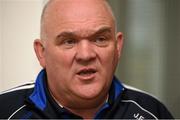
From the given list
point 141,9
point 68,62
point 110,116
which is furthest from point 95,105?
point 141,9

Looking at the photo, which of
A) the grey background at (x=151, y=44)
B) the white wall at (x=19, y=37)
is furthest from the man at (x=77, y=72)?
the grey background at (x=151, y=44)

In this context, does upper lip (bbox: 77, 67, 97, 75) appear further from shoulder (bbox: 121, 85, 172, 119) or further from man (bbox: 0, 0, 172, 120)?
shoulder (bbox: 121, 85, 172, 119)

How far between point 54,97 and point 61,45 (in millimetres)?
231

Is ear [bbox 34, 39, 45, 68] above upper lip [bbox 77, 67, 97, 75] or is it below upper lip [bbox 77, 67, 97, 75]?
above

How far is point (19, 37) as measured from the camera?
157 cm

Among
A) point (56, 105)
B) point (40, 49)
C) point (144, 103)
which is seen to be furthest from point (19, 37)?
point (144, 103)

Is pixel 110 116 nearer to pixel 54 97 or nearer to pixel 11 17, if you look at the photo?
pixel 54 97

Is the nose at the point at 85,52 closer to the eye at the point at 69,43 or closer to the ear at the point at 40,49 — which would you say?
the eye at the point at 69,43

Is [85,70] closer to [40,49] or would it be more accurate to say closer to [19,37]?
[40,49]

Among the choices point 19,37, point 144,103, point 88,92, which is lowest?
point 144,103

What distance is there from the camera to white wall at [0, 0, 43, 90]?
5.13 feet

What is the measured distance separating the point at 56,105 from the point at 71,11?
0.37 meters

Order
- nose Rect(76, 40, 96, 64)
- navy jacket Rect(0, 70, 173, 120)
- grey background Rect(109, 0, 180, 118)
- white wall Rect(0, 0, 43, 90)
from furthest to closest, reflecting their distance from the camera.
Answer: grey background Rect(109, 0, 180, 118)
white wall Rect(0, 0, 43, 90)
navy jacket Rect(0, 70, 173, 120)
nose Rect(76, 40, 96, 64)

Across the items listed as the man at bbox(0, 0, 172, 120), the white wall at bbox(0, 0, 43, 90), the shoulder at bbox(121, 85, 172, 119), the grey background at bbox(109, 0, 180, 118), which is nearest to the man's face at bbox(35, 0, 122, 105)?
the man at bbox(0, 0, 172, 120)
